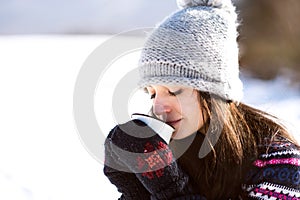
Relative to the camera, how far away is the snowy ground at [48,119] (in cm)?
219

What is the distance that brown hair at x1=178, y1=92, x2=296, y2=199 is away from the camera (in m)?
1.51

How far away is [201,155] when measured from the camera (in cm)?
155

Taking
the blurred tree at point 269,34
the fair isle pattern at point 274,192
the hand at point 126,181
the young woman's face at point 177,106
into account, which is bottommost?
the fair isle pattern at point 274,192

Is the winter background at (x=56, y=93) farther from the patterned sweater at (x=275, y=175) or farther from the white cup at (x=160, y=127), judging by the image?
the white cup at (x=160, y=127)

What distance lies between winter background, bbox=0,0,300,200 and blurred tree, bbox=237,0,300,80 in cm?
39

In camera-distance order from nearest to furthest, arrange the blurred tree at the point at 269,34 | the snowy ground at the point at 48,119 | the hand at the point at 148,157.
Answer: the hand at the point at 148,157 → the snowy ground at the point at 48,119 → the blurred tree at the point at 269,34

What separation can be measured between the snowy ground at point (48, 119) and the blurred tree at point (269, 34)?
0.60m

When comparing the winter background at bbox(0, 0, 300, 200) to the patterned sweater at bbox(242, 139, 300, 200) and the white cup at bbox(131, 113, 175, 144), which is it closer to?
the patterned sweater at bbox(242, 139, 300, 200)

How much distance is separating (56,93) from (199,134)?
2.22 m

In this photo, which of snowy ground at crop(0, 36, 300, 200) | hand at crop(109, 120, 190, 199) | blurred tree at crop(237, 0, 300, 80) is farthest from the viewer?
blurred tree at crop(237, 0, 300, 80)

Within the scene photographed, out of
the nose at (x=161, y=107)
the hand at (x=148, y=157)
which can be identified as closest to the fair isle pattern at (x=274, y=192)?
the hand at (x=148, y=157)

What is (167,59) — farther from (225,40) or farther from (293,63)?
(293,63)

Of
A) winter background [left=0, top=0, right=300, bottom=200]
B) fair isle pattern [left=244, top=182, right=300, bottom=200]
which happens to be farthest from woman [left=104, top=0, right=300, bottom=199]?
winter background [left=0, top=0, right=300, bottom=200]

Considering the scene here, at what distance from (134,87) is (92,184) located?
2.21ft
